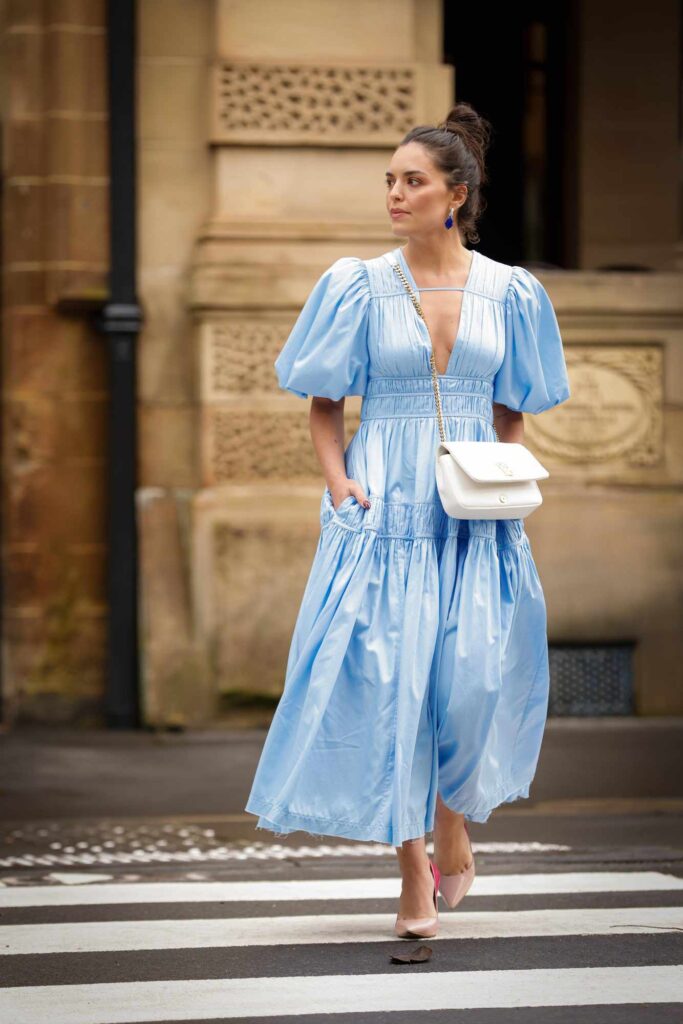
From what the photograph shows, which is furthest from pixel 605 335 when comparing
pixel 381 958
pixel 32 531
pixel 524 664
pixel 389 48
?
pixel 381 958

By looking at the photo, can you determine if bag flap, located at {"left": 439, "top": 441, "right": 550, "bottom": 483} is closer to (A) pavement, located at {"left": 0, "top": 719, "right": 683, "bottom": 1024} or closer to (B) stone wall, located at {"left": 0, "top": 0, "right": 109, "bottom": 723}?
(A) pavement, located at {"left": 0, "top": 719, "right": 683, "bottom": 1024}

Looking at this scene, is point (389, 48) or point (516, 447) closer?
point (516, 447)

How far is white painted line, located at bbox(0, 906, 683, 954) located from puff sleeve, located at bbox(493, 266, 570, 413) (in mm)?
1379

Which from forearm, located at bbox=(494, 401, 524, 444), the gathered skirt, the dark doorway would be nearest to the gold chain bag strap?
the gathered skirt

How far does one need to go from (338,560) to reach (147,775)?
11.1ft

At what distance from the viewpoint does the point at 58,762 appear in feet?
28.4

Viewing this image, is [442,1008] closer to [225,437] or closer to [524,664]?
[524,664]

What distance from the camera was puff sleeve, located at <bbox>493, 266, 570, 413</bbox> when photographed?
211 inches

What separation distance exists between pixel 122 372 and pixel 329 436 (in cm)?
450

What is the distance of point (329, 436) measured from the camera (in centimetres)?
523

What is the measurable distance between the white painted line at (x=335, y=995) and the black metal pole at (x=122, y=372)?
496 cm

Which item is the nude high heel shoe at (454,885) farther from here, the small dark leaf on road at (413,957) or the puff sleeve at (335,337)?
the puff sleeve at (335,337)

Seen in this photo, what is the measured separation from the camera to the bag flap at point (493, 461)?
498 cm

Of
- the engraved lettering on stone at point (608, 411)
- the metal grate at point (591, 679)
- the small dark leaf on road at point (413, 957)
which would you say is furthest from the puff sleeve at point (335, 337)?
the metal grate at point (591, 679)
